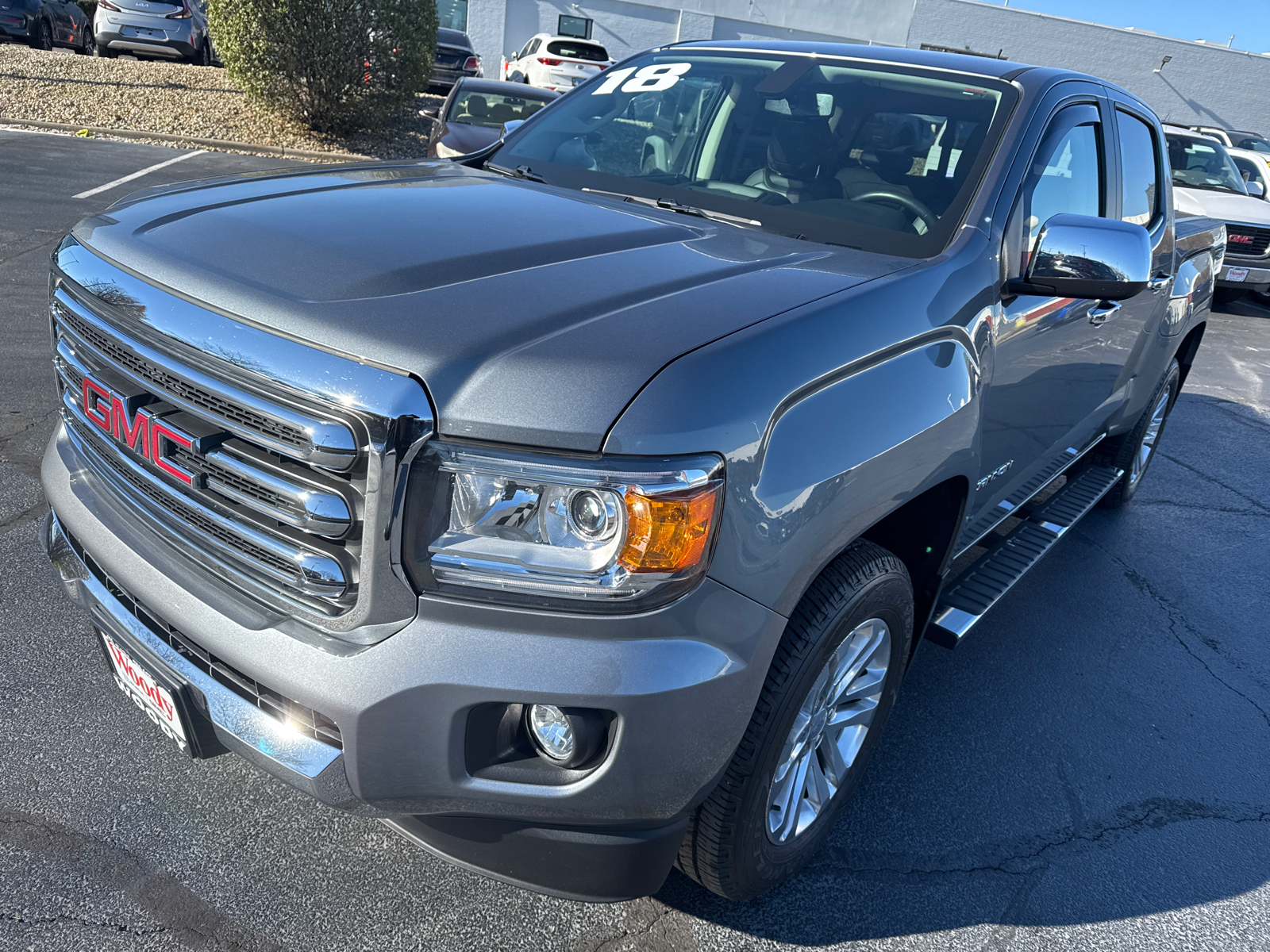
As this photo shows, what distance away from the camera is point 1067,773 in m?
2.98

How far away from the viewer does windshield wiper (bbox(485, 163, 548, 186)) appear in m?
3.11

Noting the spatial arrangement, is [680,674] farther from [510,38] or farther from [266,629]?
[510,38]

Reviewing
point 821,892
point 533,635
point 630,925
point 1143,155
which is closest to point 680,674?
point 533,635

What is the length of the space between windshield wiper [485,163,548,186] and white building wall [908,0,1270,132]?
1330 inches

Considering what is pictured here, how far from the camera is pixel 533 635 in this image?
1.62 metres

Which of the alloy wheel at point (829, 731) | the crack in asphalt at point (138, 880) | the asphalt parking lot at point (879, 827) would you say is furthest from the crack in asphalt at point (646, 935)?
the crack in asphalt at point (138, 880)

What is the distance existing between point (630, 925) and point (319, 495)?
1283 millimetres

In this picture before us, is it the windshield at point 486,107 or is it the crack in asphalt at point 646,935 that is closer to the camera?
the crack in asphalt at point 646,935

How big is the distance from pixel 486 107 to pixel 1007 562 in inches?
319

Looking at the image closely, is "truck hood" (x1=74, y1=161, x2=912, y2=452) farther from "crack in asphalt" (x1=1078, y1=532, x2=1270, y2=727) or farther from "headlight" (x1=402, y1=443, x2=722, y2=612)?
"crack in asphalt" (x1=1078, y1=532, x2=1270, y2=727)

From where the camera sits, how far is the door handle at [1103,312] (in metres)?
3.17

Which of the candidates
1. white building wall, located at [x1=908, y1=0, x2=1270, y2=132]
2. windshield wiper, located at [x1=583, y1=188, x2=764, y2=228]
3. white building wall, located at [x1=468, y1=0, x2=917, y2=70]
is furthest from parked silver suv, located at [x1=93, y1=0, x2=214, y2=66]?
white building wall, located at [x1=908, y1=0, x2=1270, y2=132]

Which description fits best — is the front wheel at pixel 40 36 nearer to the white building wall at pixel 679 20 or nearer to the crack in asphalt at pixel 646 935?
the white building wall at pixel 679 20

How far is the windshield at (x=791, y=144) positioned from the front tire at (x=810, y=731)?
949 millimetres
